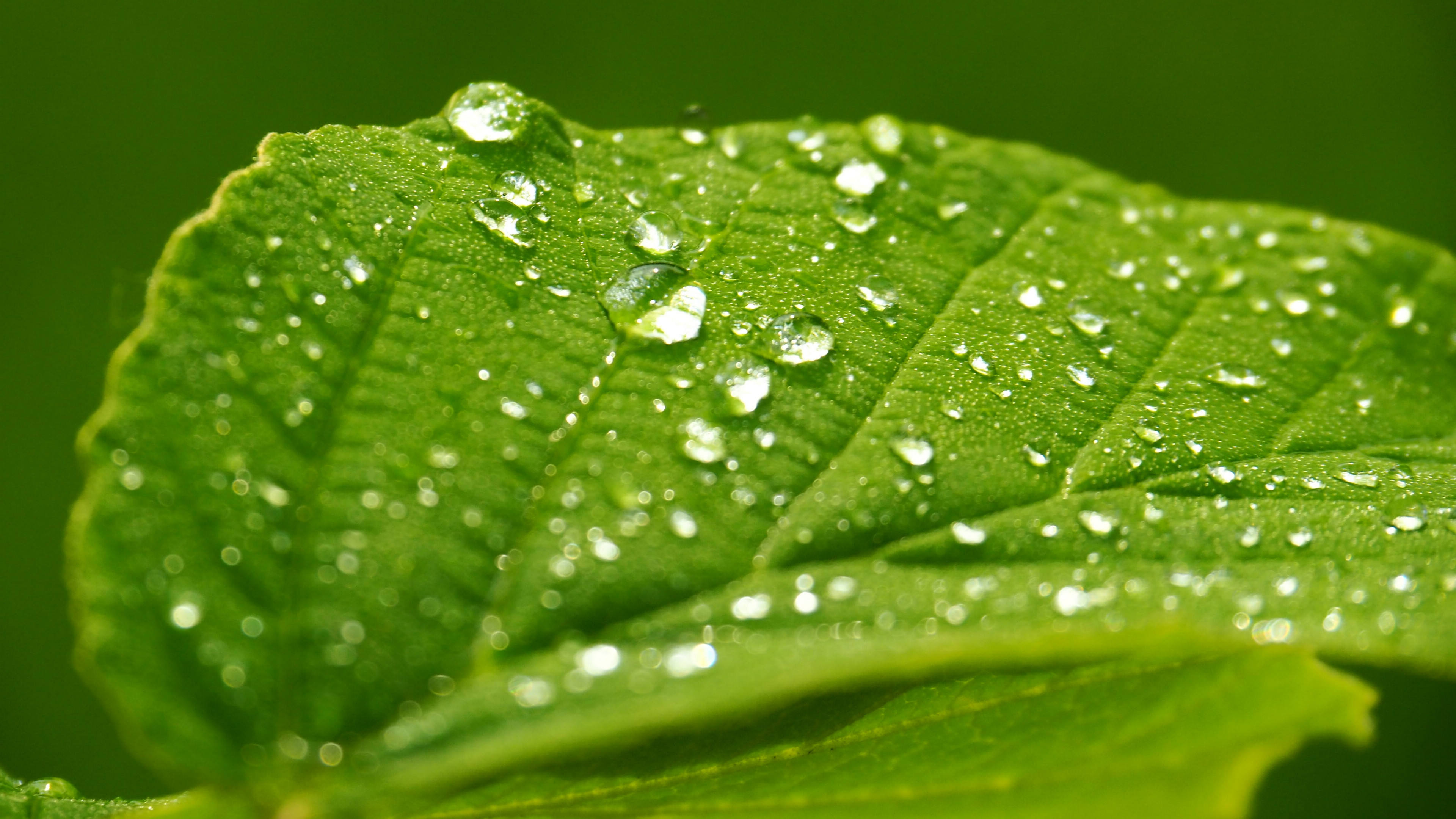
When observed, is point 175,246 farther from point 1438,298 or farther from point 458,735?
point 1438,298

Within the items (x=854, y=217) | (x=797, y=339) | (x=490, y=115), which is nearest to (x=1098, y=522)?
(x=797, y=339)

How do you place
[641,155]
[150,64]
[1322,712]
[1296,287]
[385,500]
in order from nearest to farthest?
[1322,712] → [385,500] → [641,155] → [1296,287] → [150,64]

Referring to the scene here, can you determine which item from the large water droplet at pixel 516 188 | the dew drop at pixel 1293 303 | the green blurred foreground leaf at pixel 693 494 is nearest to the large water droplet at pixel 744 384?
the green blurred foreground leaf at pixel 693 494

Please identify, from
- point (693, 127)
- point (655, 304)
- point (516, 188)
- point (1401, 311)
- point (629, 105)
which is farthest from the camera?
point (629, 105)

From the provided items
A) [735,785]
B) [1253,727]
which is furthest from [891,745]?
[1253,727]

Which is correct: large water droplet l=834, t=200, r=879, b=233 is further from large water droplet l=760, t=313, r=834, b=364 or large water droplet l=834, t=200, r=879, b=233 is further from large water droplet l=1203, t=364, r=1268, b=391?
large water droplet l=1203, t=364, r=1268, b=391

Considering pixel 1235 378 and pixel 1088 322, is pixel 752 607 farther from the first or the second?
pixel 1235 378
